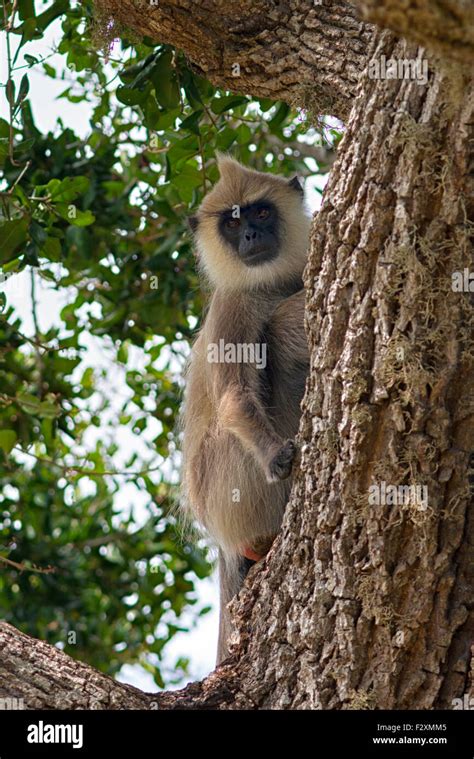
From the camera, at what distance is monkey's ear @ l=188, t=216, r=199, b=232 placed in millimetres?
5777

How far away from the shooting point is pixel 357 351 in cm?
319

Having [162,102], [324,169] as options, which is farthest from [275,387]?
[324,169]

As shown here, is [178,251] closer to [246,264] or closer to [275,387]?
[246,264]

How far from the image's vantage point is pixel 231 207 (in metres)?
5.58

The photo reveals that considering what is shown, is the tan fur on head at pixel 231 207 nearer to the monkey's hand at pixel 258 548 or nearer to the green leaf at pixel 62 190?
the green leaf at pixel 62 190

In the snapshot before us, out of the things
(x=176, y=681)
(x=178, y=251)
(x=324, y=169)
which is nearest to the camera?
(x=178, y=251)

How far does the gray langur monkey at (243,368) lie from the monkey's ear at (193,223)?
0.04m

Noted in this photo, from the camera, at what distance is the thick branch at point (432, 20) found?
1.99 metres

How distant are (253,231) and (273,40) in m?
1.22

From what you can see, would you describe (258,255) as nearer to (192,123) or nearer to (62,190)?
(192,123)

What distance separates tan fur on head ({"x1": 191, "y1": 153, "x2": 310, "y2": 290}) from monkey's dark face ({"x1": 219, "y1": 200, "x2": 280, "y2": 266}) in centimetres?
3

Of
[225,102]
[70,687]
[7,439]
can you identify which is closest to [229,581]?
[7,439]

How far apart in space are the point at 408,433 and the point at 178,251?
11.9ft

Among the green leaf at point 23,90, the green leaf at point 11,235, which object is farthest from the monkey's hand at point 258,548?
the green leaf at point 23,90
